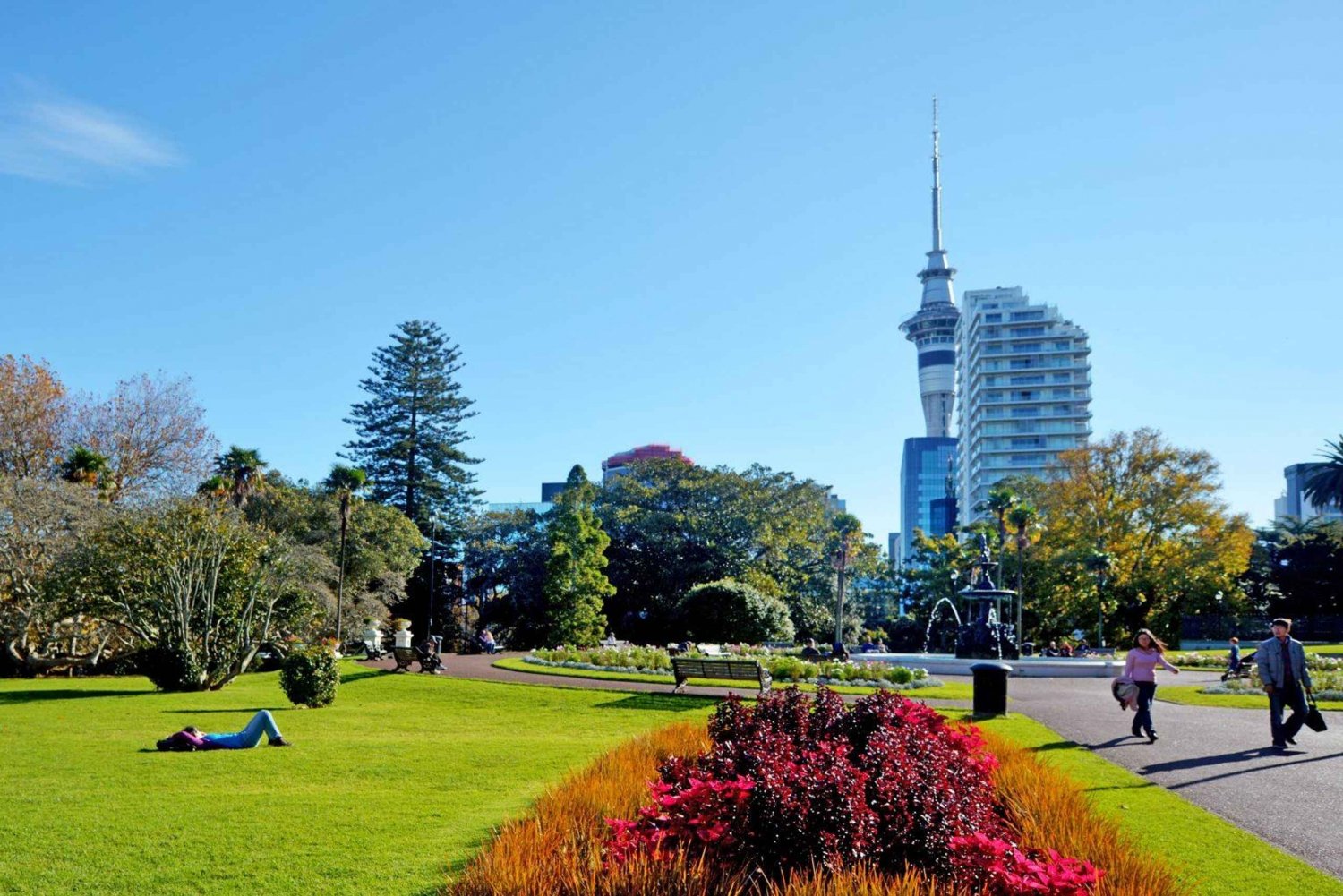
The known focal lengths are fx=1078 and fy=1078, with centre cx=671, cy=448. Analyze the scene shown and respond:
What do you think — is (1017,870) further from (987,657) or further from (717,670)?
(987,657)

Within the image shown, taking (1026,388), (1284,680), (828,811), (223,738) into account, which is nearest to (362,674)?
(223,738)

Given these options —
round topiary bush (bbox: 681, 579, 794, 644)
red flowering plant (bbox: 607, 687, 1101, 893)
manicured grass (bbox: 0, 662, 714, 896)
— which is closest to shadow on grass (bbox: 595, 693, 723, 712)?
manicured grass (bbox: 0, 662, 714, 896)

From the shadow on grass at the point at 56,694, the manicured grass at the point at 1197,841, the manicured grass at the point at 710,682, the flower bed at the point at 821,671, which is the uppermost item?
the manicured grass at the point at 1197,841

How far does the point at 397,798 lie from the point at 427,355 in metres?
60.3

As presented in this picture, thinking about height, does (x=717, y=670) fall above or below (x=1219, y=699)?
above

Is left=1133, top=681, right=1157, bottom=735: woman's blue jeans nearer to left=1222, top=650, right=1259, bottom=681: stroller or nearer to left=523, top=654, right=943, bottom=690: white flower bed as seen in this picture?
A: left=523, top=654, right=943, bottom=690: white flower bed

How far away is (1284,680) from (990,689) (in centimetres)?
449

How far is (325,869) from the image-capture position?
702 centimetres

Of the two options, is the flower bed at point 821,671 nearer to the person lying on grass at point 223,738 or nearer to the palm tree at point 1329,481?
the person lying on grass at point 223,738

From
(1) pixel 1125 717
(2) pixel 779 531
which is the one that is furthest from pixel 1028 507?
(1) pixel 1125 717

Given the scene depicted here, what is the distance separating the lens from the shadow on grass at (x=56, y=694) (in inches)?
911

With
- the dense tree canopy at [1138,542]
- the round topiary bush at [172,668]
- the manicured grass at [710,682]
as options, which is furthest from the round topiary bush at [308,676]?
the dense tree canopy at [1138,542]

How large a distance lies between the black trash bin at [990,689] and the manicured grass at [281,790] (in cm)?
446

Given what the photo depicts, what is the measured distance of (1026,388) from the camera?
15700cm
